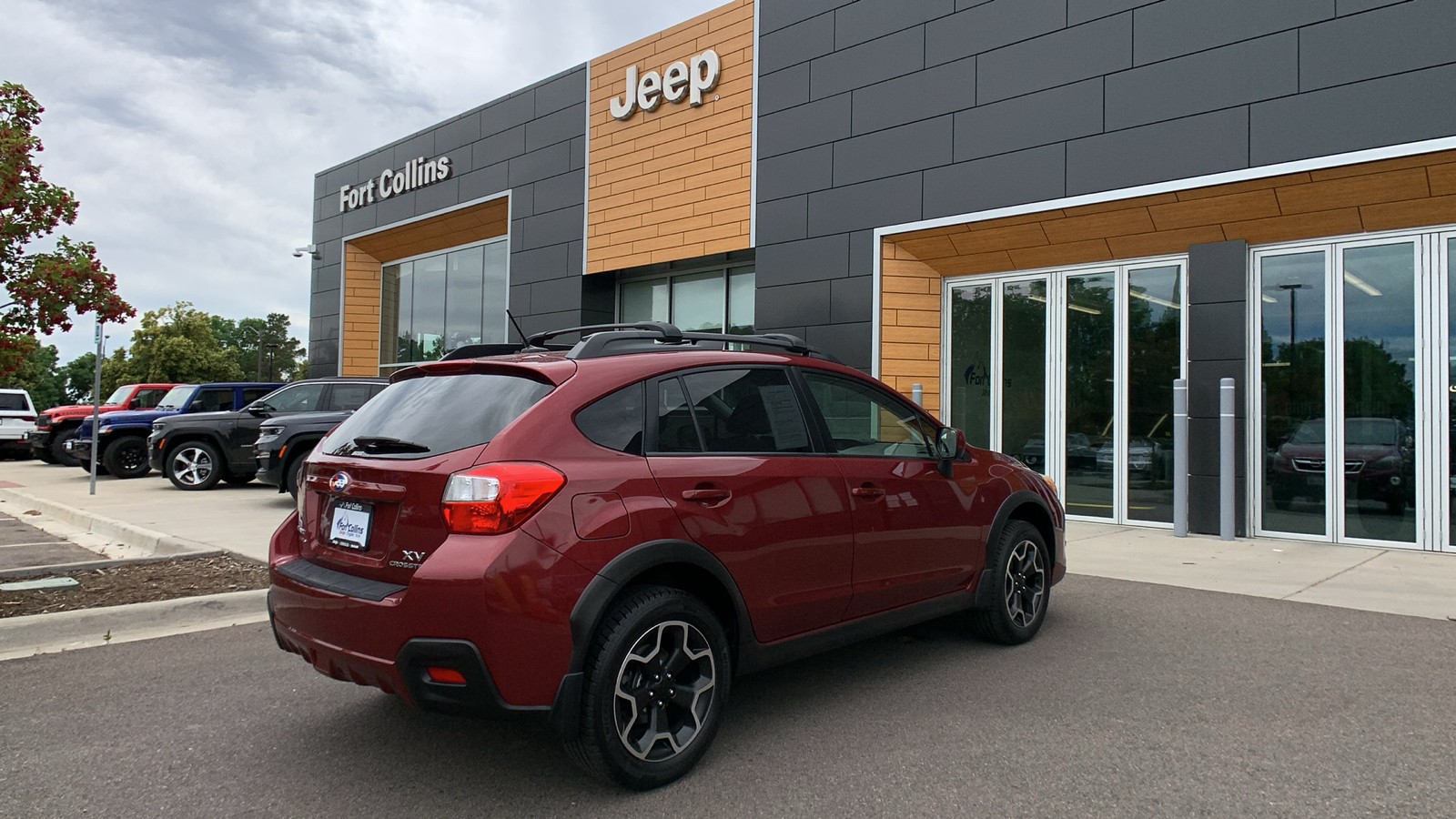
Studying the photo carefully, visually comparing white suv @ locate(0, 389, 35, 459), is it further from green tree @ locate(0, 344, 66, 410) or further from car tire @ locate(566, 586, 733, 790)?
green tree @ locate(0, 344, 66, 410)

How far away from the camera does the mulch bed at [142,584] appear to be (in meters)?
5.84

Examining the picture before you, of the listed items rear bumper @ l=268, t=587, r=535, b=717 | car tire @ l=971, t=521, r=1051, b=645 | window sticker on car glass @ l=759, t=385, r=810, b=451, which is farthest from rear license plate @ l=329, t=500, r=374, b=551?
car tire @ l=971, t=521, r=1051, b=645

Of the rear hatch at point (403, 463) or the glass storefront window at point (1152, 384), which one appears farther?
the glass storefront window at point (1152, 384)

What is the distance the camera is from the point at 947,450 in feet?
15.6

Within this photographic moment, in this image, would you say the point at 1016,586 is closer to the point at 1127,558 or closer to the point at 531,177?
the point at 1127,558

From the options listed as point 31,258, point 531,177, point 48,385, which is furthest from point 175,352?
point 31,258

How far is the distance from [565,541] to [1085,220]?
9.23 m

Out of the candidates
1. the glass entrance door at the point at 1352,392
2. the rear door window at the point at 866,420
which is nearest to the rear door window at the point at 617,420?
the rear door window at the point at 866,420

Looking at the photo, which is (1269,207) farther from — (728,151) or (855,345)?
(728,151)

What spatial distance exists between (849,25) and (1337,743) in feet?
36.2

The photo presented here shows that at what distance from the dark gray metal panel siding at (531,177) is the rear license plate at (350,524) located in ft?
42.6

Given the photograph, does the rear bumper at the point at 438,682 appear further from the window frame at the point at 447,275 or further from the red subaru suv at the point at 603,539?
the window frame at the point at 447,275

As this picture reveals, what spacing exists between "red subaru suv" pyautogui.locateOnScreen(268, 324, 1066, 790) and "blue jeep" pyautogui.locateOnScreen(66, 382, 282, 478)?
1367 centimetres

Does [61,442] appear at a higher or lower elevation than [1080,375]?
lower
